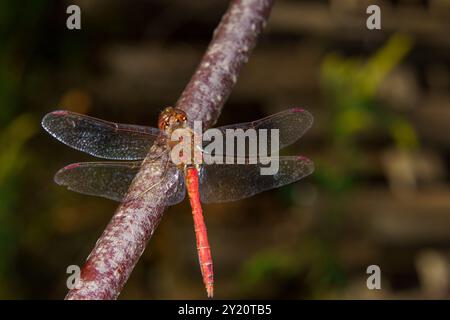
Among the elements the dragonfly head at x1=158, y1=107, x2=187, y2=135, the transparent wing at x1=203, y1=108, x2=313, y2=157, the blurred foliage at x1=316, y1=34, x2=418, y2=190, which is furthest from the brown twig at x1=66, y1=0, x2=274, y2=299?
the blurred foliage at x1=316, y1=34, x2=418, y2=190

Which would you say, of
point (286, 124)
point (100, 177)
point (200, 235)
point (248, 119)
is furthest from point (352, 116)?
point (100, 177)

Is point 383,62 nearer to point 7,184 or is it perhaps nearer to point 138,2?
point 138,2

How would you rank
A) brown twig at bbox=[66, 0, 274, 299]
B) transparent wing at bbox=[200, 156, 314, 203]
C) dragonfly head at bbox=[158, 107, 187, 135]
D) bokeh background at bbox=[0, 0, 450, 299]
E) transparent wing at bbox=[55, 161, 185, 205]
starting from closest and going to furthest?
1. brown twig at bbox=[66, 0, 274, 299]
2. dragonfly head at bbox=[158, 107, 187, 135]
3. transparent wing at bbox=[55, 161, 185, 205]
4. transparent wing at bbox=[200, 156, 314, 203]
5. bokeh background at bbox=[0, 0, 450, 299]

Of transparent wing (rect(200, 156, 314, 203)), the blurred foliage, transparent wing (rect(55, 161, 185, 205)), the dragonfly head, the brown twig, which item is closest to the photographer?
the brown twig

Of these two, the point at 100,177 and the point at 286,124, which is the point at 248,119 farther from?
the point at 100,177

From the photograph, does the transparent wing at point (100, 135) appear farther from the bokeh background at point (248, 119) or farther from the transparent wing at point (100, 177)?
the bokeh background at point (248, 119)

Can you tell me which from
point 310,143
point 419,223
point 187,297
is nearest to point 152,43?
point 310,143

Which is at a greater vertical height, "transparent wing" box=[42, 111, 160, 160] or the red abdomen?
"transparent wing" box=[42, 111, 160, 160]

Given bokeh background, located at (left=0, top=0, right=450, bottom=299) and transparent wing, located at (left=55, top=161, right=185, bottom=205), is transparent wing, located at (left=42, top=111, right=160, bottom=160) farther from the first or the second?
bokeh background, located at (left=0, top=0, right=450, bottom=299)
